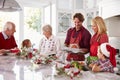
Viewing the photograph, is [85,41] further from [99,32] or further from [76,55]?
[99,32]

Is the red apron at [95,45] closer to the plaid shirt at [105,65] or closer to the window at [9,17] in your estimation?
the plaid shirt at [105,65]

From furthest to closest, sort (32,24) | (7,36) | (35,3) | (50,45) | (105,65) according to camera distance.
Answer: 1. (32,24)
2. (35,3)
3. (7,36)
4. (50,45)
5. (105,65)

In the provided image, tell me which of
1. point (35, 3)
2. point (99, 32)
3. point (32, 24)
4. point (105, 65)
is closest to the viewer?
point (105, 65)

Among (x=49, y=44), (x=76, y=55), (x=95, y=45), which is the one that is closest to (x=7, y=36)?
(x=49, y=44)

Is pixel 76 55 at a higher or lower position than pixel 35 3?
lower

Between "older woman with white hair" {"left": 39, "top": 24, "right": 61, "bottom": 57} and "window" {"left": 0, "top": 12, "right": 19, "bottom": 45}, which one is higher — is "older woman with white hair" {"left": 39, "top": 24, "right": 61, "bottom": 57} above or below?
below

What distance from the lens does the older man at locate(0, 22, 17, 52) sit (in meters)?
2.93

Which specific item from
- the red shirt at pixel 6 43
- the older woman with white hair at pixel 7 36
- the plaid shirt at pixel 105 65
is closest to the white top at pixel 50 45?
the older woman with white hair at pixel 7 36

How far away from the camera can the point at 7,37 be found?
308 cm

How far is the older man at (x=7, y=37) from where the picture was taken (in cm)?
293

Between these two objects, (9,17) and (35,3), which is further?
(35,3)

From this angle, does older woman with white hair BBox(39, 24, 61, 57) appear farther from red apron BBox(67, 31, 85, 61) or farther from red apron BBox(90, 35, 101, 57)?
red apron BBox(90, 35, 101, 57)

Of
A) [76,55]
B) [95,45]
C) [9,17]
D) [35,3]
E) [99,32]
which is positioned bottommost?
[76,55]

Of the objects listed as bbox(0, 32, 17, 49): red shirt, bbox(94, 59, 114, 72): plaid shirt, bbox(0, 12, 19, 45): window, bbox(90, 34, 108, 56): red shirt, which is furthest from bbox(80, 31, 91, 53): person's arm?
bbox(0, 12, 19, 45): window
